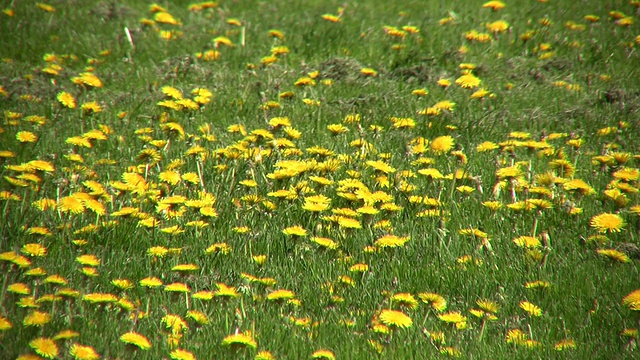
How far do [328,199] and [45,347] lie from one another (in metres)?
1.63

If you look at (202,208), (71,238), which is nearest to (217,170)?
(202,208)

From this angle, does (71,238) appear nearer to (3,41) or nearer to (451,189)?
(451,189)

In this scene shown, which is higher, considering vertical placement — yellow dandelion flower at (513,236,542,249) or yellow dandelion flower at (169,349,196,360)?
yellow dandelion flower at (513,236,542,249)

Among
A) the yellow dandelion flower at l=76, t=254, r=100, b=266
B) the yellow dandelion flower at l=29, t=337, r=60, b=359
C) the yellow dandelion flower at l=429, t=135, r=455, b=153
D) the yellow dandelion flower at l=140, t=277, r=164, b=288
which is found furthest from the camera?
the yellow dandelion flower at l=429, t=135, r=455, b=153

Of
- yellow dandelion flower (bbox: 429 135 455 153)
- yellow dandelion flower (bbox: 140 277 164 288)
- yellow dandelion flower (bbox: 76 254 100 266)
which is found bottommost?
yellow dandelion flower (bbox: 140 277 164 288)

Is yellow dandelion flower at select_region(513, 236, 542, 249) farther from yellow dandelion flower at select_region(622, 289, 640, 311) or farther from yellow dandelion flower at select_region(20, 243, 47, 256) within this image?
yellow dandelion flower at select_region(20, 243, 47, 256)

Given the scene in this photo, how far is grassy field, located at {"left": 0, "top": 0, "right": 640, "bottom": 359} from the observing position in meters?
2.54

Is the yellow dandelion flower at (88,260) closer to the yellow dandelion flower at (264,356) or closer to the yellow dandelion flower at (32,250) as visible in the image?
the yellow dandelion flower at (32,250)

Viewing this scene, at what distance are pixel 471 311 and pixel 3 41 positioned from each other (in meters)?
5.57

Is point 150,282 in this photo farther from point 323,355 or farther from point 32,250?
point 323,355

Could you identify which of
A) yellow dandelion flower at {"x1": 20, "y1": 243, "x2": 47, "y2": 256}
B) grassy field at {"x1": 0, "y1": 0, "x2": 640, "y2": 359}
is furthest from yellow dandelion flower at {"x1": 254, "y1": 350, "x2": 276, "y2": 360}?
yellow dandelion flower at {"x1": 20, "y1": 243, "x2": 47, "y2": 256}

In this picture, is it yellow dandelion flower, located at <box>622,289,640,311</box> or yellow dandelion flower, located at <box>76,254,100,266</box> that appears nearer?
yellow dandelion flower, located at <box>622,289,640,311</box>

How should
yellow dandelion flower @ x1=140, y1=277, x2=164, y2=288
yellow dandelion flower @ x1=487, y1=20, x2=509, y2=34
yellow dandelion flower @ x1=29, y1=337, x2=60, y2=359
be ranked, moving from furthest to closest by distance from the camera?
1. yellow dandelion flower @ x1=487, y1=20, x2=509, y2=34
2. yellow dandelion flower @ x1=140, y1=277, x2=164, y2=288
3. yellow dandelion flower @ x1=29, y1=337, x2=60, y2=359

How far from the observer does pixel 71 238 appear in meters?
3.16
